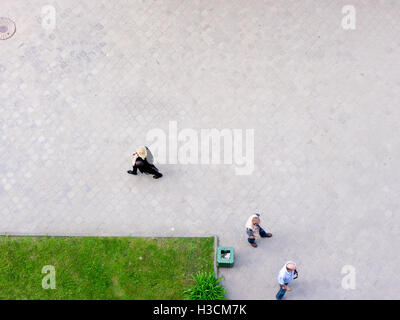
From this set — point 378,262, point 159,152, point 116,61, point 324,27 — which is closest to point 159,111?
point 159,152

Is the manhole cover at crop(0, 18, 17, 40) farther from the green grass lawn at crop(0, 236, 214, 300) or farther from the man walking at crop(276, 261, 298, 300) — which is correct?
the man walking at crop(276, 261, 298, 300)

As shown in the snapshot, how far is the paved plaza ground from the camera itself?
1197 centimetres

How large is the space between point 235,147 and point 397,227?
15.9ft

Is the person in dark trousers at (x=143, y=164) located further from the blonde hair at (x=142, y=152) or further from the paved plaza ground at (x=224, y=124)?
the paved plaza ground at (x=224, y=124)

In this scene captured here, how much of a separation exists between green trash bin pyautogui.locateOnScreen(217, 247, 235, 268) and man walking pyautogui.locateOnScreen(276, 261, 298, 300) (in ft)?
4.53

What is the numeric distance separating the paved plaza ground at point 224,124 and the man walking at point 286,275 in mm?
775

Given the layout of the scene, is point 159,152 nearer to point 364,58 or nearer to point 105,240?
point 105,240

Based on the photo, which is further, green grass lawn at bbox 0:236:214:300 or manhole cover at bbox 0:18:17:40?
manhole cover at bbox 0:18:17:40

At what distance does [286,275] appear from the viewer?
33.8 feet

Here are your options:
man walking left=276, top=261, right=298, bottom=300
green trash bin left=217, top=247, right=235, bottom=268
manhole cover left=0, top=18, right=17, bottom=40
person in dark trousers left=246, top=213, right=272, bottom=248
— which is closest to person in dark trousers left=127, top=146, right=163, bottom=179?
green trash bin left=217, top=247, right=235, bottom=268

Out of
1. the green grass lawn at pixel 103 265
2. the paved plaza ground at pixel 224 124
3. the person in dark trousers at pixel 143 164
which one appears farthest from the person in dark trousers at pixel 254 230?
the person in dark trousers at pixel 143 164

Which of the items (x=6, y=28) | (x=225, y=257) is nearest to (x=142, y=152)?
(x=225, y=257)

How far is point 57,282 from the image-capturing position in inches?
454

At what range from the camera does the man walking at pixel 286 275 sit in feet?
33.2
